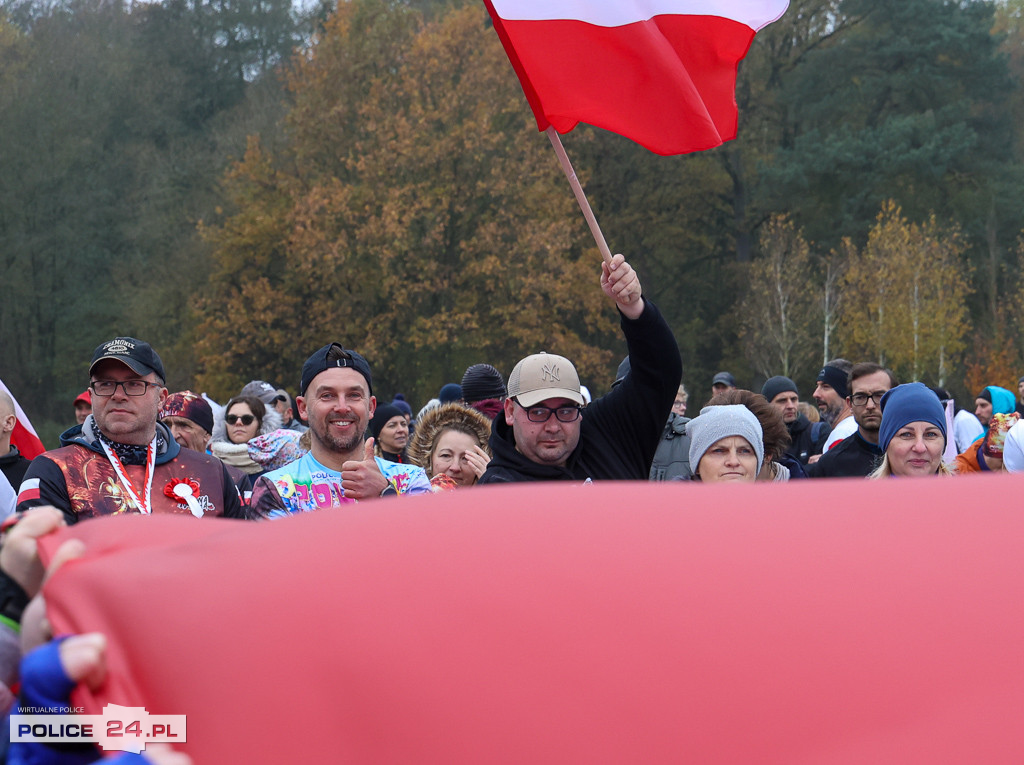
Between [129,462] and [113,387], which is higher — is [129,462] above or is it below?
below

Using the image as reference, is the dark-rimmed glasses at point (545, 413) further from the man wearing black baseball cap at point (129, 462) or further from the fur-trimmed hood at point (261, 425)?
the fur-trimmed hood at point (261, 425)

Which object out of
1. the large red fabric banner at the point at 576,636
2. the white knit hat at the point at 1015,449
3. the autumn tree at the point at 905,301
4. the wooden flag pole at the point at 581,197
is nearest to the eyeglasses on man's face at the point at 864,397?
the white knit hat at the point at 1015,449

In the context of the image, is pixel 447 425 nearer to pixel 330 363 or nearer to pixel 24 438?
pixel 330 363

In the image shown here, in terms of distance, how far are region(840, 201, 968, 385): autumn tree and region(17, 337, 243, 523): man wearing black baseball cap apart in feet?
111

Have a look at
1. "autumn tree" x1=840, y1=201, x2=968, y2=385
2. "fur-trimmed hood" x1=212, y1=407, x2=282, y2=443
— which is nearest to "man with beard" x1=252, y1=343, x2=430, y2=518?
"fur-trimmed hood" x1=212, y1=407, x2=282, y2=443

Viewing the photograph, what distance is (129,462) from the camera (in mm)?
4395

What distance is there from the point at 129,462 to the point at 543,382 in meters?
1.56

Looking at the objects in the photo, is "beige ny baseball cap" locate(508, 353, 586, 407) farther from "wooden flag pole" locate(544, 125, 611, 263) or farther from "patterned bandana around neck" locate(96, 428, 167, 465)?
"patterned bandana around neck" locate(96, 428, 167, 465)

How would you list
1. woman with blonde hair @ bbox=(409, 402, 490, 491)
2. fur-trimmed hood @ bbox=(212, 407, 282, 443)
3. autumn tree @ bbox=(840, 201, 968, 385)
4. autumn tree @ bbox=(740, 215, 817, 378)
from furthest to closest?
autumn tree @ bbox=(740, 215, 817, 378) < autumn tree @ bbox=(840, 201, 968, 385) < fur-trimmed hood @ bbox=(212, 407, 282, 443) < woman with blonde hair @ bbox=(409, 402, 490, 491)

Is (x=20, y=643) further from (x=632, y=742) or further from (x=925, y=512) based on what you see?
(x=925, y=512)

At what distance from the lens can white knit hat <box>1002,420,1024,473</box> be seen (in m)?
5.85

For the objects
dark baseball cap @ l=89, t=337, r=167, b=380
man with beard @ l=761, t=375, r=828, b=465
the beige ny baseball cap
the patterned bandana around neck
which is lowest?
man with beard @ l=761, t=375, r=828, b=465

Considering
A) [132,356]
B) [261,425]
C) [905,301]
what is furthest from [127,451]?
[905,301]

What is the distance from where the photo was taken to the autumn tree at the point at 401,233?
33594 millimetres
